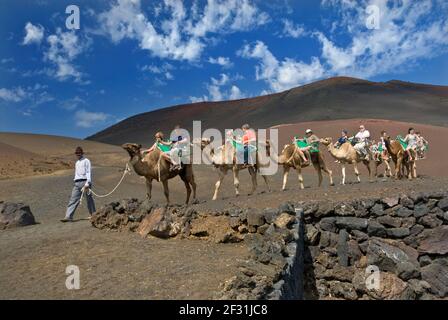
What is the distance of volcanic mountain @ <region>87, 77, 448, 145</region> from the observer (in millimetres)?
71312

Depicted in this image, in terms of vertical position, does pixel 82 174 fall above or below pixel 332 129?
below

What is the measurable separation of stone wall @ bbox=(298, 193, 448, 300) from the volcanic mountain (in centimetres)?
5071

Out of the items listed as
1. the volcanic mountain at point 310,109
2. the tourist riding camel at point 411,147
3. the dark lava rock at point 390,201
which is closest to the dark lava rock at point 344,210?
the dark lava rock at point 390,201

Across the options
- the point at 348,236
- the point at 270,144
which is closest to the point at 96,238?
the point at 348,236

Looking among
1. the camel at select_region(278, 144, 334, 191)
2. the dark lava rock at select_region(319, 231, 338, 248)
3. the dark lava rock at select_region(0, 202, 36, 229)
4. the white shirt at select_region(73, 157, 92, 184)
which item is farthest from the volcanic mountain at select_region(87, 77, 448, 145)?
the dark lava rock at select_region(0, 202, 36, 229)

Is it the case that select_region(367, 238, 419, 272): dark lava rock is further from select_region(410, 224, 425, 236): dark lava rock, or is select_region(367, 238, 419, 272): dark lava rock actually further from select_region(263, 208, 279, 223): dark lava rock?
select_region(263, 208, 279, 223): dark lava rock

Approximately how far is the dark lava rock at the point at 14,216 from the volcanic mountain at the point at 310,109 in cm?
5500

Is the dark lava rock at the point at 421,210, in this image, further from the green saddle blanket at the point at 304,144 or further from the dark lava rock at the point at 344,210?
the green saddle blanket at the point at 304,144

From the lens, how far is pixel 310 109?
7669cm

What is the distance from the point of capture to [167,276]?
833cm

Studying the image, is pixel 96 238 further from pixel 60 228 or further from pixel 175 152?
pixel 175 152

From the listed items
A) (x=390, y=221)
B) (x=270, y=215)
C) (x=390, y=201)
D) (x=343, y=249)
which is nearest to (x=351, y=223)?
(x=343, y=249)

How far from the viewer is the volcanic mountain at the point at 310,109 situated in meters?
71.3
